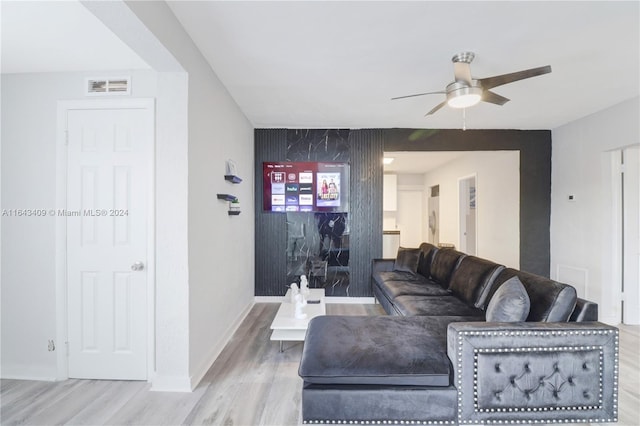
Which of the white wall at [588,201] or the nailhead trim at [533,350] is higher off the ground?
the white wall at [588,201]

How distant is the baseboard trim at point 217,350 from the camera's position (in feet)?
7.04

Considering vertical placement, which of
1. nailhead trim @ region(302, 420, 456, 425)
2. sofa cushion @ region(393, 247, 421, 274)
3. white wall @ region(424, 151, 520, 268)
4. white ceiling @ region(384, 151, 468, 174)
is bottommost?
nailhead trim @ region(302, 420, 456, 425)

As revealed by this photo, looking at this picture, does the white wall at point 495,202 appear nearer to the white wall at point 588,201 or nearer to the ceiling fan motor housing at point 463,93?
the white wall at point 588,201

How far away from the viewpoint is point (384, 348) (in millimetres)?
1738

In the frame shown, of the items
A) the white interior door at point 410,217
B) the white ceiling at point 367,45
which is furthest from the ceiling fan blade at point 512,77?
the white interior door at point 410,217

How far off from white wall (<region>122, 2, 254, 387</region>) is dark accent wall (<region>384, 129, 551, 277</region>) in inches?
101

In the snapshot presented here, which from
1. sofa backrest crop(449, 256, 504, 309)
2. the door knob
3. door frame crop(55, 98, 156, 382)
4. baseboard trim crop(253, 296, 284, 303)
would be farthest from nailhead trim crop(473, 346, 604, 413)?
baseboard trim crop(253, 296, 284, 303)

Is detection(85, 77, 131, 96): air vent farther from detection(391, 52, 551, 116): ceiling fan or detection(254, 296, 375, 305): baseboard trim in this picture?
detection(254, 296, 375, 305): baseboard trim

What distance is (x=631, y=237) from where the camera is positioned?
343 centimetres

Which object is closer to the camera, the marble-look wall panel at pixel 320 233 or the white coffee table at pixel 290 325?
the white coffee table at pixel 290 325

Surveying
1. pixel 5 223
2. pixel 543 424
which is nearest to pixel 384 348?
pixel 543 424

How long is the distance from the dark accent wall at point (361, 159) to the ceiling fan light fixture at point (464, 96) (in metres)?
2.01

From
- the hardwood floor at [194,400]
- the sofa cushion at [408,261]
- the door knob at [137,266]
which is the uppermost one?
the door knob at [137,266]

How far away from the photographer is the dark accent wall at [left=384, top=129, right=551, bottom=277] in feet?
13.8
